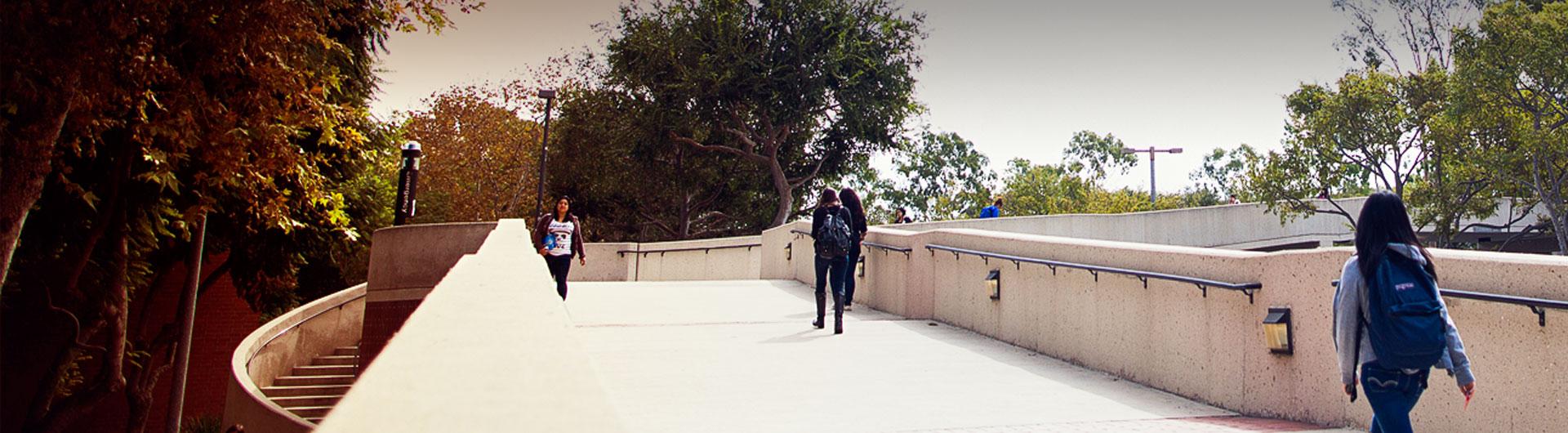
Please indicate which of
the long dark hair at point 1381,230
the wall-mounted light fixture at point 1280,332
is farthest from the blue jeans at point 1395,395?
the wall-mounted light fixture at point 1280,332

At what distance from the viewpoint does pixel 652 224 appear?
150 ft

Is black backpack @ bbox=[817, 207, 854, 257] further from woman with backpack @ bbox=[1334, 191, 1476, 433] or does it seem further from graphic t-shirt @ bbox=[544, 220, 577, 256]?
woman with backpack @ bbox=[1334, 191, 1476, 433]

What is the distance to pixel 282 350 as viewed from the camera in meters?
15.4

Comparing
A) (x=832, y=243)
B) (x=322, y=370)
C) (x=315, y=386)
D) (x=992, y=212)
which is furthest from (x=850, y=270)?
(x=992, y=212)

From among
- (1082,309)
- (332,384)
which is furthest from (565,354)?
(332,384)

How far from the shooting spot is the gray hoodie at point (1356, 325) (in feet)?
15.5

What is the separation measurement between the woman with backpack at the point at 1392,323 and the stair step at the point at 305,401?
42.2 ft

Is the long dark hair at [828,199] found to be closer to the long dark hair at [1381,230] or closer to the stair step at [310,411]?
the long dark hair at [1381,230]

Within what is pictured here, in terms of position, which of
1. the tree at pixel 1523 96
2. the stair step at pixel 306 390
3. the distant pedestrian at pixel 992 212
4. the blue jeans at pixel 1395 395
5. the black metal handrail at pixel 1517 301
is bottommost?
the stair step at pixel 306 390

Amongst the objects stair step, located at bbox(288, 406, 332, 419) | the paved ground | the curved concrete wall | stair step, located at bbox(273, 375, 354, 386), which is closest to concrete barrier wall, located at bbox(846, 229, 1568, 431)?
the paved ground

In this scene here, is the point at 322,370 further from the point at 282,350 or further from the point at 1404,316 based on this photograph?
the point at 1404,316

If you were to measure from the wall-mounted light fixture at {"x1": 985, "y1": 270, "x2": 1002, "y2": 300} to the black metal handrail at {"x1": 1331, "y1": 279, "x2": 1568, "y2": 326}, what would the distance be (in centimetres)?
→ 518

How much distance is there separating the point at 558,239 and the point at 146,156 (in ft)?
17.5

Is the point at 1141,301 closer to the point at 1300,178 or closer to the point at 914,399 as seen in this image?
the point at 914,399
